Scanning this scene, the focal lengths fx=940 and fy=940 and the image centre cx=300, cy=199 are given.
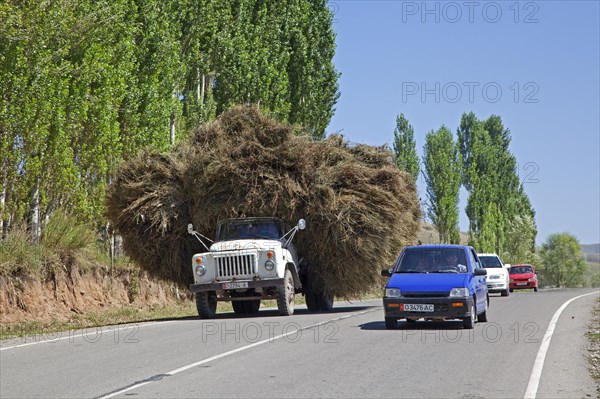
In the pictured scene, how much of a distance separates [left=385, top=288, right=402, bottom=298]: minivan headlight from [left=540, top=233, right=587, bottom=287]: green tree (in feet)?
401

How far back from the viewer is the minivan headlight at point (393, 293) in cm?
1730

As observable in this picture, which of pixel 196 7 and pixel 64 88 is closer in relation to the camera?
pixel 64 88

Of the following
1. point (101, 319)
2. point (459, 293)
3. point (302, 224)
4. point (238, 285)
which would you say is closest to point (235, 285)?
point (238, 285)

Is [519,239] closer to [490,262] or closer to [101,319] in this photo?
[490,262]

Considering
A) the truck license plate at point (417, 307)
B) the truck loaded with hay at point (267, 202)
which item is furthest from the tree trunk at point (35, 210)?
the truck license plate at point (417, 307)

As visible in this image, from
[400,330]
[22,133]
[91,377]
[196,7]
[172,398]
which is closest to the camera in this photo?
[172,398]

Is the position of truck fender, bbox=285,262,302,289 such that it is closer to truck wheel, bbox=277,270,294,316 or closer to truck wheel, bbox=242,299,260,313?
truck wheel, bbox=277,270,294,316

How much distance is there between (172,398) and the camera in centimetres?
922

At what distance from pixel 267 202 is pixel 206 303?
284 cm

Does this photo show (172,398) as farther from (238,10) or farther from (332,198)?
(238,10)

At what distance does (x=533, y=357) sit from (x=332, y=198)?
952 centimetres

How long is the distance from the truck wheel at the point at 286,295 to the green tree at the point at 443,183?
5216cm

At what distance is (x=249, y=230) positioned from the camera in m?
22.3

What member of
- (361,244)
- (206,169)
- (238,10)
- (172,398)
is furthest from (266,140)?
(238,10)
